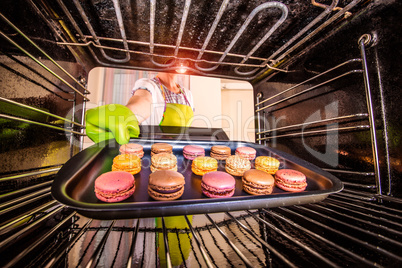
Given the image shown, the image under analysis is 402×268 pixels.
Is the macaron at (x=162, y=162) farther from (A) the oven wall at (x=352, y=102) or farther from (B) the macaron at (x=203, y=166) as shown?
(A) the oven wall at (x=352, y=102)

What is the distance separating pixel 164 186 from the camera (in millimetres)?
825

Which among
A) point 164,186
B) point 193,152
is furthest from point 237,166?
point 164,186

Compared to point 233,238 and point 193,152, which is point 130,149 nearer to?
point 193,152

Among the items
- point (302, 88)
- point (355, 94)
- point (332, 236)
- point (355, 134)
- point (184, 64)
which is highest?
point (184, 64)

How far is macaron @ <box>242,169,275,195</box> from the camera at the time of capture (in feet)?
3.03

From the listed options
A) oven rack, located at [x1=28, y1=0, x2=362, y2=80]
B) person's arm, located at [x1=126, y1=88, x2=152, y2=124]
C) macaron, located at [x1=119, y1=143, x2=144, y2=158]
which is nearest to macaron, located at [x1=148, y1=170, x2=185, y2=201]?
macaron, located at [x1=119, y1=143, x2=144, y2=158]

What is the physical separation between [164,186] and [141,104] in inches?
58.3

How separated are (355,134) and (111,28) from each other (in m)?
1.48

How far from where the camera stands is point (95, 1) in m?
0.82

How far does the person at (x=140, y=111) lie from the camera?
119 cm

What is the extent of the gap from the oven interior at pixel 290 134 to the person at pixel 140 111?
14 cm

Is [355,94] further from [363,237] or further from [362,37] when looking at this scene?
[363,237]

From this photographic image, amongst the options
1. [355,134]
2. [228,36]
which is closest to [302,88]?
[355,134]

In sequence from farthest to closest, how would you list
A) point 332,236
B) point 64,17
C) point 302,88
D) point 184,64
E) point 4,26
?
point 184,64, point 302,88, point 64,17, point 332,236, point 4,26
